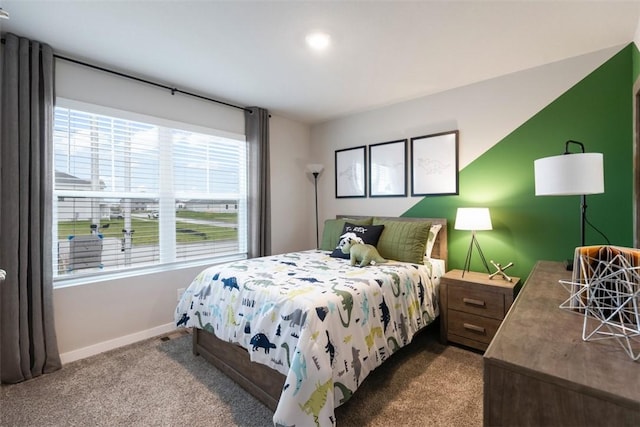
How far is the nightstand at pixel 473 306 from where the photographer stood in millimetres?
2389

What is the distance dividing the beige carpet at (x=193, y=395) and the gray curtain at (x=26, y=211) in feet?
0.85

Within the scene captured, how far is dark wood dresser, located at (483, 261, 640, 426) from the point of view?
2.26ft

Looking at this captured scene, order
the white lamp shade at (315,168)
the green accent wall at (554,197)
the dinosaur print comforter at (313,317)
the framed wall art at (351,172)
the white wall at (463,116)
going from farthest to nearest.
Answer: the white lamp shade at (315,168) < the framed wall art at (351,172) < the white wall at (463,116) < the green accent wall at (554,197) < the dinosaur print comforter at (313,317)

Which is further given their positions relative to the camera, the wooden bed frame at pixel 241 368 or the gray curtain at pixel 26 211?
the gray curtain at pixel 26 211

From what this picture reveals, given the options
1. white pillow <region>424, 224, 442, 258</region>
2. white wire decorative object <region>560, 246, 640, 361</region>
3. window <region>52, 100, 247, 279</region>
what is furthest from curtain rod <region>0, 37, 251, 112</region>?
white wire decorative object <region>560, 246, 640, 361</region>

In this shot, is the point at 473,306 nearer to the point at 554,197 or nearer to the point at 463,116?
the point at 554,197

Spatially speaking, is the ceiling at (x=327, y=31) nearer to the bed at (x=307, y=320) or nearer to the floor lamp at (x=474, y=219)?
the floor lamp at (x=474, y=219)

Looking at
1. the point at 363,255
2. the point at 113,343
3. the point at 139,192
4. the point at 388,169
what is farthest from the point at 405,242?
the point at 113,343

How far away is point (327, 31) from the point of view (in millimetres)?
2035

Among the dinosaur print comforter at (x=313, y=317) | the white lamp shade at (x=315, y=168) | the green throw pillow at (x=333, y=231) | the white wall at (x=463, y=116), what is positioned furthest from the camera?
the white lamp shade at (x=315, y=168)

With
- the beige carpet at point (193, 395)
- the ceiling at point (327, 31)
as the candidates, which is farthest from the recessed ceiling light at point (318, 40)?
the beige carpet at point (193, 395)

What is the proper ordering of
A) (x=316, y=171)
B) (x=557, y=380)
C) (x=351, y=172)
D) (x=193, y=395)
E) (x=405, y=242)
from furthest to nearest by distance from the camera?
1. (x=316, y=171)
2. (x=351, y=172)
3. (x=405, y=242)
4. (x=193, y=395)
5. (x=557, y=380)

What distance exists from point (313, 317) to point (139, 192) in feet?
7.39

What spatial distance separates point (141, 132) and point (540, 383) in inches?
131
